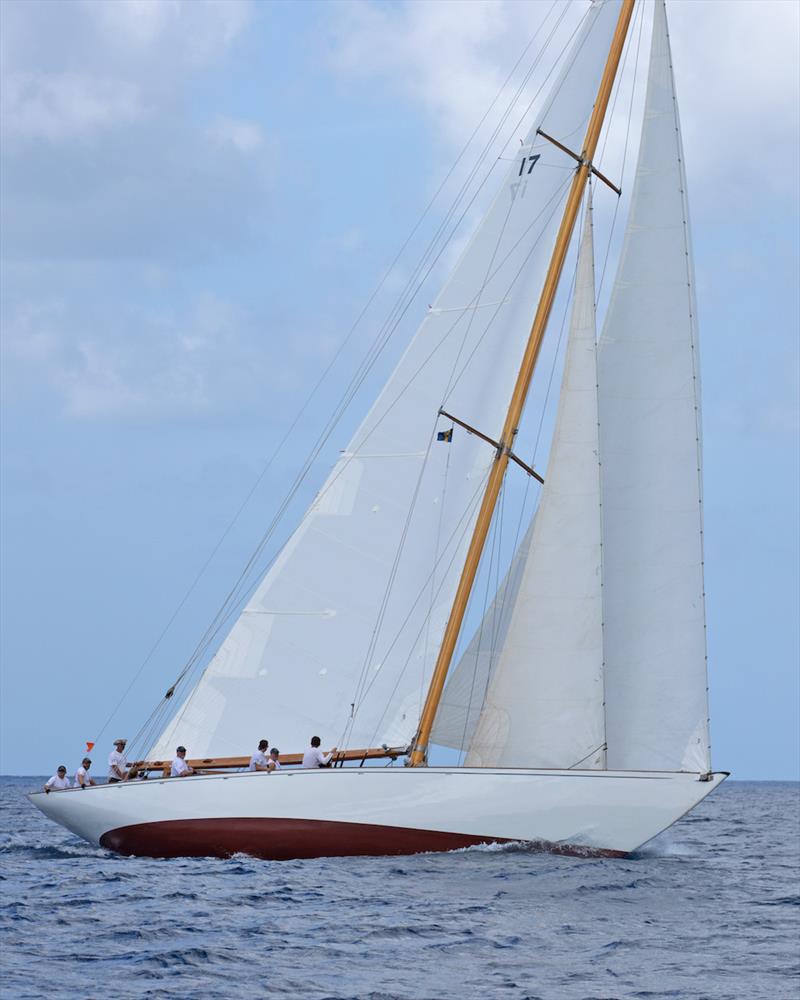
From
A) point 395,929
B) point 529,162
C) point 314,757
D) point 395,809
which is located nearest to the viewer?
point 395,929

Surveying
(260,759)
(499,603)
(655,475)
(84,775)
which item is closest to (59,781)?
(84,775)

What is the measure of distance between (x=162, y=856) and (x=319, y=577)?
404cm

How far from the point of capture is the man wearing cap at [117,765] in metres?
20.2

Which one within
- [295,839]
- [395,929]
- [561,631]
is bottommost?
[395,929]

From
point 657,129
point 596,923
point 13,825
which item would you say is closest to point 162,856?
point 596,923

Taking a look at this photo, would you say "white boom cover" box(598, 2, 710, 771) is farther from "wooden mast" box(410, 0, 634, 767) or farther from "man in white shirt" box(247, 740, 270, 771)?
"man in white shirt" box(247, 740, 270, 771)

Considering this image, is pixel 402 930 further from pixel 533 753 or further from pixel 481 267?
pixel 481 267

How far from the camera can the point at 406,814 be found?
59.5 ft

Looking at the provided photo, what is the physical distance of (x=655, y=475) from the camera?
20.4m

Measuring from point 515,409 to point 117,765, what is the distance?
7147 mm

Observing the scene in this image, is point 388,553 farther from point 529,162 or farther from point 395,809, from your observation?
point 529,162

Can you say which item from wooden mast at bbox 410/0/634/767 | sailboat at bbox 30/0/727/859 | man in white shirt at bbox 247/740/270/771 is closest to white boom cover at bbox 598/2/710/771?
sailboat at bbox 30/0/727/859

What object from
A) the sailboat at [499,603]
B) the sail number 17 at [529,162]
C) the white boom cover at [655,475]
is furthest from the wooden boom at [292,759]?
the sail number 17 at [529,162]

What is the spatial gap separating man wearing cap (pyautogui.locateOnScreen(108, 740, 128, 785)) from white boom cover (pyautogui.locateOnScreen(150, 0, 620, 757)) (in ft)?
2.25
